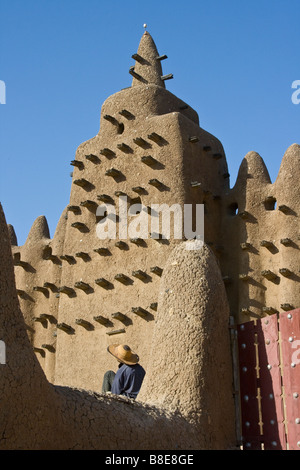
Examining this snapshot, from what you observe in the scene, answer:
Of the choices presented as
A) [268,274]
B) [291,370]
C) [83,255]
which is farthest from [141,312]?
[291,370]

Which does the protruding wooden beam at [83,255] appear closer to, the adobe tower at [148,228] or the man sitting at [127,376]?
the adobe tower at [148,228]

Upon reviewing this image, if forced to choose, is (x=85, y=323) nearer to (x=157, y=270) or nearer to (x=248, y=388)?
(x=157, y=270)

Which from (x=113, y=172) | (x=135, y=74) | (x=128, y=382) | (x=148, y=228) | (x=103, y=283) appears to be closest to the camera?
(x=128, y=382)

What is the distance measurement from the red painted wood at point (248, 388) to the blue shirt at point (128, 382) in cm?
146

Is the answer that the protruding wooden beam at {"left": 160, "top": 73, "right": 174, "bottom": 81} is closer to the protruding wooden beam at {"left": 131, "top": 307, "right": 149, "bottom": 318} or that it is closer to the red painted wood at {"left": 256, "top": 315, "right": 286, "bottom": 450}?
the protruding wooden beam at {"left": 131, "top": 307, "right": 149, "bottom": 318}

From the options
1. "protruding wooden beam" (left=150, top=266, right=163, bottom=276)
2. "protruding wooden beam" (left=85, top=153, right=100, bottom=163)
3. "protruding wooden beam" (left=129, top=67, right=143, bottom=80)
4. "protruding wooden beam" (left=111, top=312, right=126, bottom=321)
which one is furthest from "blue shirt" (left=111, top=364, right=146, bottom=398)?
"protruding wooden beam" (left=129, top=67, right=143, bottom=80)

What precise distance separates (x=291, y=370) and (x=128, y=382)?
2.24 meters

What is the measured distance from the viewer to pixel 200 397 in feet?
22.7

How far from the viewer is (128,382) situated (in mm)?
8312

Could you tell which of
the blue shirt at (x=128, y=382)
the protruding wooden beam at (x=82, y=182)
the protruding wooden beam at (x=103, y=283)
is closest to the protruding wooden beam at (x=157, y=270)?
the protruding wooden beam at (x=103, y=283)

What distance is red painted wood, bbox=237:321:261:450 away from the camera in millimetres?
7145
